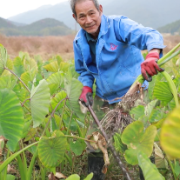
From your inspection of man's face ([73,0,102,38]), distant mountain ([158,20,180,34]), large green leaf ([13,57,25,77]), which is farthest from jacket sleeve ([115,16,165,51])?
distant mountain ([158,20,180,34])

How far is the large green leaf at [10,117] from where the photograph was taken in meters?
0.56

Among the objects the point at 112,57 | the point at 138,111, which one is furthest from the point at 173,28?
the point at 138,111

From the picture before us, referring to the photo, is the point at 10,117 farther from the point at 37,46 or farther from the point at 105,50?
the point at 37,46

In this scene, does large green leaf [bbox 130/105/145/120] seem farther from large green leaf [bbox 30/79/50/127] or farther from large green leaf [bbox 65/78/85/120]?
large green leaf [bbox 30/79/50/127]

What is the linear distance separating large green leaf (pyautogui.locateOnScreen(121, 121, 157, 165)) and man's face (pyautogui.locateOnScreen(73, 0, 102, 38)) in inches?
26.4

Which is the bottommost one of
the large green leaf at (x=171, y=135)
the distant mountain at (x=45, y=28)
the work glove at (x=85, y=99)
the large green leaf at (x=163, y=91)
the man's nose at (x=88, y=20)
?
the distant mountain at (x=45, y=28)

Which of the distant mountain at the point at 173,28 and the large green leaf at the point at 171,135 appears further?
the distant mountain at the point at 173,28

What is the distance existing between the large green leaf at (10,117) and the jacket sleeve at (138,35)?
539 millimetres

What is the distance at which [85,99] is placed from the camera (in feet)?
3.80

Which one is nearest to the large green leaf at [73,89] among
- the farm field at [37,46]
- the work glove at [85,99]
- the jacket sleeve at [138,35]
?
the work glove at [85,99]

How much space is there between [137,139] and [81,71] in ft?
2.76

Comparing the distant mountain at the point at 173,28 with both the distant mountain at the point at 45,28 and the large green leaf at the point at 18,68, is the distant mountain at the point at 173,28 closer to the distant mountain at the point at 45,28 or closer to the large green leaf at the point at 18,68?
the distant mountain at the point at 45,28

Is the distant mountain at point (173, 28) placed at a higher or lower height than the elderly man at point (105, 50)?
lower

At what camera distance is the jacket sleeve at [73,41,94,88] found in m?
1.35
